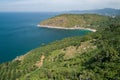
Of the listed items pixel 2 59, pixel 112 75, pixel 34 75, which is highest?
pixel 112 75

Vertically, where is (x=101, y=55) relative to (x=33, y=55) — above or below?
above

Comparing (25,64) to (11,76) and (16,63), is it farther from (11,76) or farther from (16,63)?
(11,76)

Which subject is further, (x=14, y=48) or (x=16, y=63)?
(x=14, y=48)

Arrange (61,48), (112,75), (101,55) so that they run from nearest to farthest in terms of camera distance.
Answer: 1. (112,75)
2. (101,55)
3. (61,48)

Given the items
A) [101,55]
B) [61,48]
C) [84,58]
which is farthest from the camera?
[61,48]

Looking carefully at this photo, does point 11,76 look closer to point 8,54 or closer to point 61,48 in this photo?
point 61,48

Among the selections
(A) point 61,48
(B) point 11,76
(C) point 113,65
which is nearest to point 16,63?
(B) point 11,76
